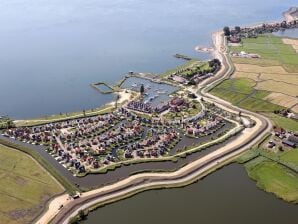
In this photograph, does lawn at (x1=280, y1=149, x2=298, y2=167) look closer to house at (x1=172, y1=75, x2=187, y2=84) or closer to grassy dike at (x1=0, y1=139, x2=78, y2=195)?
grassy dike at (x1=0, y1=139, x2=78, y2=195)

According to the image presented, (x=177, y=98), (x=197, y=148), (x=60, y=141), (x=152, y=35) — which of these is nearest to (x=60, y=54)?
(x=152, y=35)

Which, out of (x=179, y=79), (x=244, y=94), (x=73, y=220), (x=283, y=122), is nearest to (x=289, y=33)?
(x=179, y=79)

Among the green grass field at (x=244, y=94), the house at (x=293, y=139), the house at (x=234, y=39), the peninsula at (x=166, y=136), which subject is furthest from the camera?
the house at (x=234, y=39)

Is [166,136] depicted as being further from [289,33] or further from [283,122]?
[289,33]

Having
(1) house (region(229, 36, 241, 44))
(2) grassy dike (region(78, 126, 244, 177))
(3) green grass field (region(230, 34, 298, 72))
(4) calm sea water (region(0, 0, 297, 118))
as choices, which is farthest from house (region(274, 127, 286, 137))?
(1) house (region(229, 36, 241, 44))

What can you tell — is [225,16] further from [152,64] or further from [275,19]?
[152,64]

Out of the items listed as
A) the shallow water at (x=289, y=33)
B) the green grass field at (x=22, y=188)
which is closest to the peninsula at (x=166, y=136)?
the green grass field at (x=22, y=188)

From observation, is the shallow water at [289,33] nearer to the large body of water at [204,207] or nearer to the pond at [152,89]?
the pond at [152,89]
